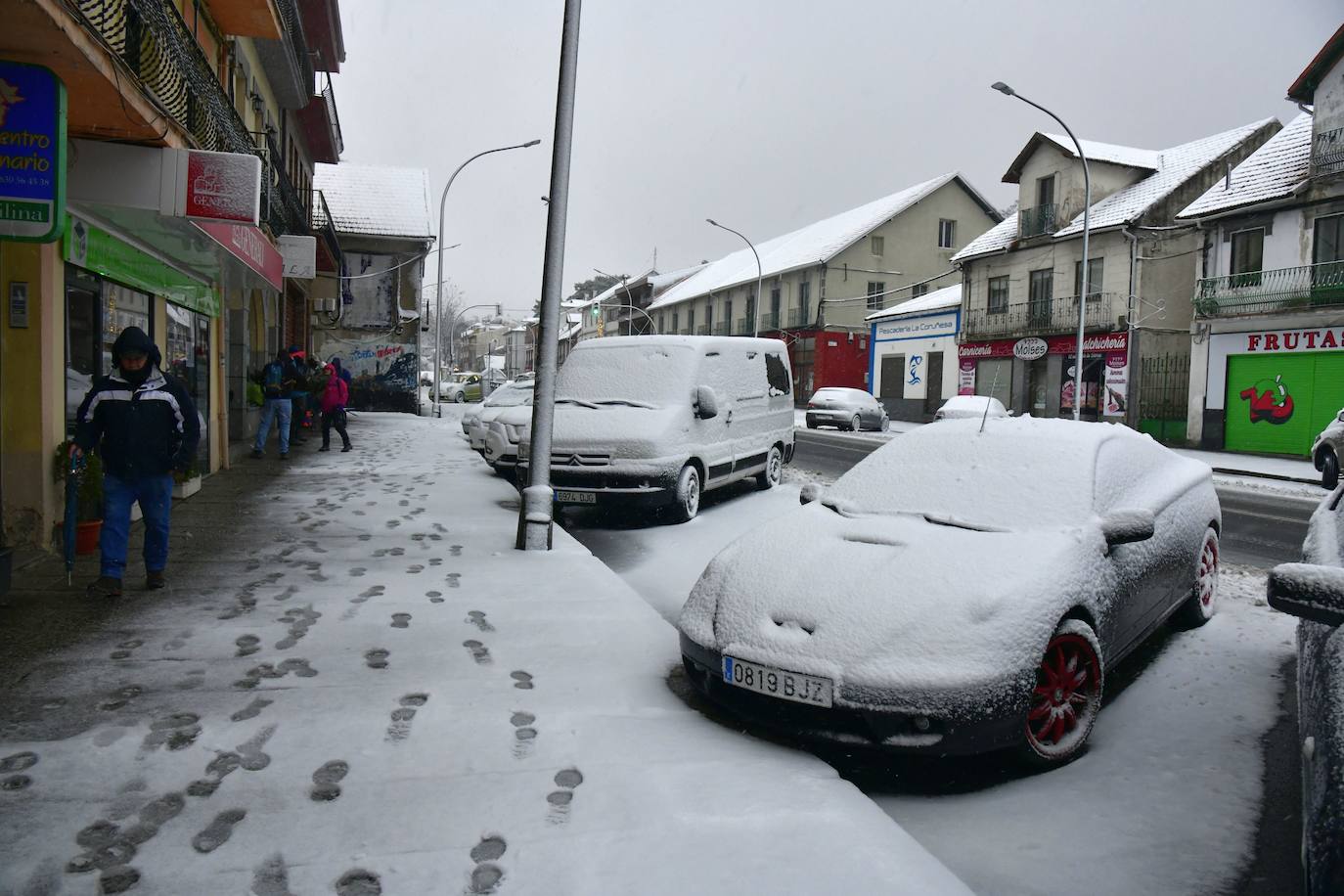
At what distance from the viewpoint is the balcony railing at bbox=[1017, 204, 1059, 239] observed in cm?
3275

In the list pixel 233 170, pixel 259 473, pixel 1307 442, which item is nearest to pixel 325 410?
pixel 259 473

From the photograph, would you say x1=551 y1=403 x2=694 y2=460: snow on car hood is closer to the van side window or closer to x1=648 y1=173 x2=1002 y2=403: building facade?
the van side window

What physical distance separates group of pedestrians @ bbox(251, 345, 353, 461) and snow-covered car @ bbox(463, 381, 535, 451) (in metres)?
2.20

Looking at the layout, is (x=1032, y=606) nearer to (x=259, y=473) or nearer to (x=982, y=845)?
(x=982, y=845)

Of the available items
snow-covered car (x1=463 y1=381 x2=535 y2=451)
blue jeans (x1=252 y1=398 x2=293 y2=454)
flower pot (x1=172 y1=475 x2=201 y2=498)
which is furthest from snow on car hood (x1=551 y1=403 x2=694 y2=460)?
blue jeans (x1=252 y1=398 x2=293 y2=454)

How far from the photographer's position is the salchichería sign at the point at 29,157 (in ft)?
16.0

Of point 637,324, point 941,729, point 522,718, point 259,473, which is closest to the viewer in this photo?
point 941,729

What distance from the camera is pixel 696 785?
3264mm

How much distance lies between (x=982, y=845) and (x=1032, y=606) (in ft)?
3.16

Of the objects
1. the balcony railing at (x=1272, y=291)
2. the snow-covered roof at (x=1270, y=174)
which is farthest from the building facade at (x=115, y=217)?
the balcony railing at (x=1272, y=291)

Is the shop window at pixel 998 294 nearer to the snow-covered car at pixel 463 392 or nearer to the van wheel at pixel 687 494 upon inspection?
the snow-covered car at pixel 463 392

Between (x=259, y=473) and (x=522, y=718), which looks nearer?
(x=522, y=718)

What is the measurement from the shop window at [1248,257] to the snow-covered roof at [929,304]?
13299 millimetres

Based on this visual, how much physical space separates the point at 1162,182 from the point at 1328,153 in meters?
7.79
